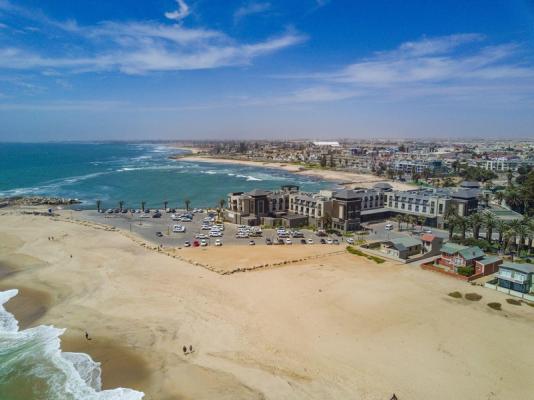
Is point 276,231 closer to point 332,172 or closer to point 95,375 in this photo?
point 95,375

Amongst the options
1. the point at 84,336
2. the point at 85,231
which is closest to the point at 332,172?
the point at 85,231

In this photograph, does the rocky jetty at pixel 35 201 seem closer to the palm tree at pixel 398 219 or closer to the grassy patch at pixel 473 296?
the palm tree at pixel 398 219

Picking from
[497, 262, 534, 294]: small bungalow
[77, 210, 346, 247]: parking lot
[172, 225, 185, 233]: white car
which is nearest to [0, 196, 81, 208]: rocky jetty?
[77, 210, 346, 247]: parking lot

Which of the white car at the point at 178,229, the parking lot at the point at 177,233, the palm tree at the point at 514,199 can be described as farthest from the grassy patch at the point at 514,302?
the palm tree at the point at 514,199

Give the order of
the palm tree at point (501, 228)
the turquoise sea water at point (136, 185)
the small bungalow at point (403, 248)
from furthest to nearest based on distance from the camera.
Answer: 1. the turquoise sea water at point (136, 185)
2. the palm tree at point (501, 228)
3. the small bungalow at point (403, 248)

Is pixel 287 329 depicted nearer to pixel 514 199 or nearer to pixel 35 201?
pixel 514 199

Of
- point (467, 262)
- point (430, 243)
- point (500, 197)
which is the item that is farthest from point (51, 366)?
point (500, 197)
